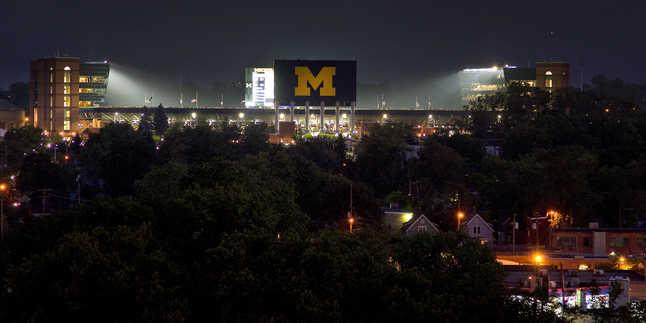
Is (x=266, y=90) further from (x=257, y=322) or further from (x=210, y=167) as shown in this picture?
(x=257, y=322)

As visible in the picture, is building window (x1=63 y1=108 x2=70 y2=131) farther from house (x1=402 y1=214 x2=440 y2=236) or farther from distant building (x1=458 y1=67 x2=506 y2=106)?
house (x1=402 y1=214 x2=440 y2=236)

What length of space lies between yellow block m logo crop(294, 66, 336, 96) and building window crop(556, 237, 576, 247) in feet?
110

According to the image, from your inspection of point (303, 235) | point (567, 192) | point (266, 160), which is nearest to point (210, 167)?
point (303, 235)

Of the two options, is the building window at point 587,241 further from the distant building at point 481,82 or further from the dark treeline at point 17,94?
the dark treeline at point 17,94

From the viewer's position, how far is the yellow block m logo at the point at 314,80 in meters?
63.8

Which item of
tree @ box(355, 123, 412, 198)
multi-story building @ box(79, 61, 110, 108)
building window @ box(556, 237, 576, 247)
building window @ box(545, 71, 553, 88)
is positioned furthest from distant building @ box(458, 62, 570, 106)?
building window @ box(556, 237, 576, 247)

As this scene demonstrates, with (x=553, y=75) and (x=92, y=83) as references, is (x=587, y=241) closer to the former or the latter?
(x=553, y=75)

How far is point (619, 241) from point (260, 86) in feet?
202

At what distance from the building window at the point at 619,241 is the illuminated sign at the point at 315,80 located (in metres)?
34.1

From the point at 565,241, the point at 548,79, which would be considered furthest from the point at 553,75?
the point at 565,241

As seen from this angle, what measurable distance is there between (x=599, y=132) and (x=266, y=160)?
89.5 feet

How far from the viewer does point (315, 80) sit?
6406 centimetres

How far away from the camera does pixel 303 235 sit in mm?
21828

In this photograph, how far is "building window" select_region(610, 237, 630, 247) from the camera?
106 ft
